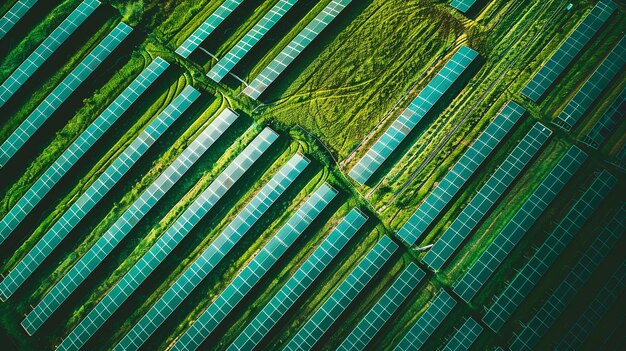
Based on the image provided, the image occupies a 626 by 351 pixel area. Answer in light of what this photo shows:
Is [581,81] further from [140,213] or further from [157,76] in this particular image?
[140,213]

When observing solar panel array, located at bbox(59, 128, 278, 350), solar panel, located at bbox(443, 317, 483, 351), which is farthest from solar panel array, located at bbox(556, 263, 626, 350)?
solar panel array, located at bbox(59, 128, 278, 350)

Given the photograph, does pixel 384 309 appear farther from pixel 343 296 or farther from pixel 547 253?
pixel 547 253

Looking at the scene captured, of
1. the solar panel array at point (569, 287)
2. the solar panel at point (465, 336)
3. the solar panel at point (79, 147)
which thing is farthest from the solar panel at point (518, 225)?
the solar panel at point (79, 147)

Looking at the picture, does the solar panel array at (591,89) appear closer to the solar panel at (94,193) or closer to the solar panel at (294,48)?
the solar panel at (294,48)

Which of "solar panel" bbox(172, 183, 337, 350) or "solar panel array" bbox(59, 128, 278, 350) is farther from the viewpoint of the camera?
"solar panel array" bbox(59, 128, 278, 350)

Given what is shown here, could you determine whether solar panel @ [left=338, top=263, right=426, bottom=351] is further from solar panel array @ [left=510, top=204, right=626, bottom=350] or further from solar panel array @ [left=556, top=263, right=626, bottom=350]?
solar panel array @ [left=556, top=263, right=626, bottom=350]

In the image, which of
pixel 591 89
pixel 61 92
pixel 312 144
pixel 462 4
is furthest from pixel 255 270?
pixel 591 89
